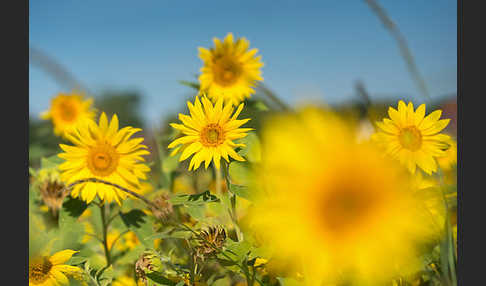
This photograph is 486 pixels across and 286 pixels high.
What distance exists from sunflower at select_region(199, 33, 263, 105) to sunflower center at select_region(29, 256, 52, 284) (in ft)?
1.54

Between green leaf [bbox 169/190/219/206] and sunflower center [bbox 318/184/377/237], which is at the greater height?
green leaf [bbox 169/190/219/206]

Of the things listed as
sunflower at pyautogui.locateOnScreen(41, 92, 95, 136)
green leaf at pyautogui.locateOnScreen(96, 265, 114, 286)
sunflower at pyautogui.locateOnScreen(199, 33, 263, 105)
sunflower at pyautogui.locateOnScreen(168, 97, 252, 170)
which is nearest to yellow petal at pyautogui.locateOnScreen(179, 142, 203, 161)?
sunflower at pyautogui.locateOnScreen(168, 97, 252, 170)

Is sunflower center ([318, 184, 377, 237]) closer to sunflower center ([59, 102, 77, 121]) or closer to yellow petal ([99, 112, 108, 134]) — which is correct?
yellow petal ([99, 112, 108, 134])

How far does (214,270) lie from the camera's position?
689 millimetres

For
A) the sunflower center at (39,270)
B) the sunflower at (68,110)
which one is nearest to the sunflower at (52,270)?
the sunflower center at (39,270)

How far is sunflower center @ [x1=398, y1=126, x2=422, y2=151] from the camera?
55 centimetres

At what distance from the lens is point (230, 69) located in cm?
98

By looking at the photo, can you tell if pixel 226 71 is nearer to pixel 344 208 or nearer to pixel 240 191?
pixel 240 191

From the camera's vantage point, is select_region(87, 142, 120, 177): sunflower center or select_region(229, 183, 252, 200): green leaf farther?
select_region(87, 142, 120, 177): sunflower center

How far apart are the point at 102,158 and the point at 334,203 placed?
0.46 m

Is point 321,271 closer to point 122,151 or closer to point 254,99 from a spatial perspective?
point 122,151

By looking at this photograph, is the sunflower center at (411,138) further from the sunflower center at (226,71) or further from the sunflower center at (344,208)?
the sunflower center at (226,71)

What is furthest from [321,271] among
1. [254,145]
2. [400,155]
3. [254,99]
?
[254,99]

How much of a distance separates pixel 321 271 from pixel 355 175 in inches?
3.0
